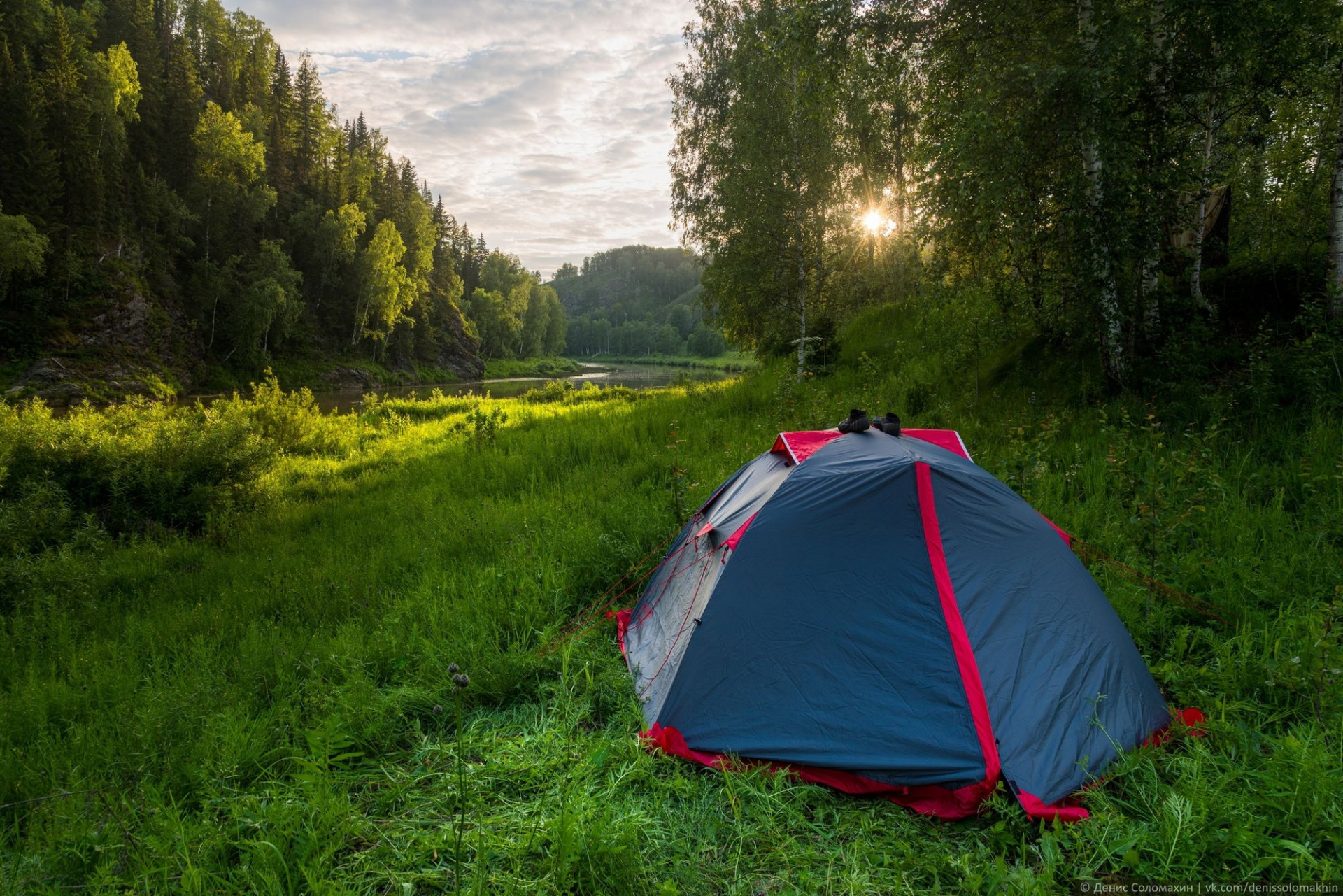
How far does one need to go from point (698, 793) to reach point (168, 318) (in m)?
44.0

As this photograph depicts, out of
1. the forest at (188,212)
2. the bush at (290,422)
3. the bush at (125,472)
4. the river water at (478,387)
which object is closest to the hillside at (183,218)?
the forest at (188,212)

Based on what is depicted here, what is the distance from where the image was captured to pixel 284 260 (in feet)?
132

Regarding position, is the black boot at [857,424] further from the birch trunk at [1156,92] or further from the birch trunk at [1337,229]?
the birch trunk at [1337,229]

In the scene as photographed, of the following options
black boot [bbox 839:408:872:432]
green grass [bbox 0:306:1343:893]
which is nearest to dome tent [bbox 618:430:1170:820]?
green grass [bbox 0:306:1343:893]

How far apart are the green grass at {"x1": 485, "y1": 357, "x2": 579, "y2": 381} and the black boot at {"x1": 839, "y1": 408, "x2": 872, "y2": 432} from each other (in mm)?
60909

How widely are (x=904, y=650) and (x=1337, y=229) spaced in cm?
676

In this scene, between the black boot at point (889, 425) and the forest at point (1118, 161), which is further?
the forest at point (1118, 161)

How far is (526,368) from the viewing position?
70.6m

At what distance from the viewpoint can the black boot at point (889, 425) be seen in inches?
167

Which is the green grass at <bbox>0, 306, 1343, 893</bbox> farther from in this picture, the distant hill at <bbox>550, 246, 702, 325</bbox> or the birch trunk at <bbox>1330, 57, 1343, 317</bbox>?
the distant hill at <bbox>550, 246, 702, 325</bbox>

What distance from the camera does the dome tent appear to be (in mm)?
2861

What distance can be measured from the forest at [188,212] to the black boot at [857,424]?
115ft

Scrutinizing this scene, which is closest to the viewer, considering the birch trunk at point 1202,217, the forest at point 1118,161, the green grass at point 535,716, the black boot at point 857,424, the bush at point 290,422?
the green grass at point 535,716

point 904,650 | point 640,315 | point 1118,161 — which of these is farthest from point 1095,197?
point 640,315
